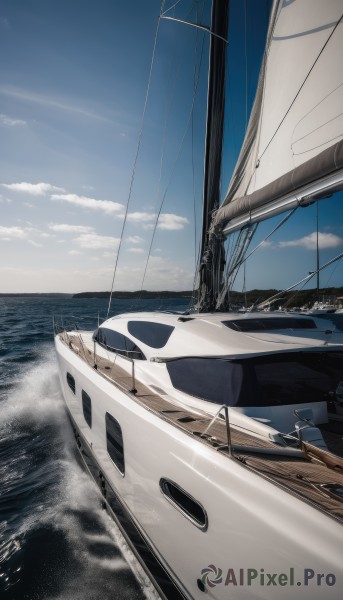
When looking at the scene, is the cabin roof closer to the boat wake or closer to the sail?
the sail

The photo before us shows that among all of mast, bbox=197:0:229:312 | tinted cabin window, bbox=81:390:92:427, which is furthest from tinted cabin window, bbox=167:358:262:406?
mast, bbox=197:0:229:312

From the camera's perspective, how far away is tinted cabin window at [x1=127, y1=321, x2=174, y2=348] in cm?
421

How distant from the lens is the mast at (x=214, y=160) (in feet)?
18.5

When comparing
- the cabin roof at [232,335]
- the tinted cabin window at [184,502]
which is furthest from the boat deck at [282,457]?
the cabin roof at [232,335]

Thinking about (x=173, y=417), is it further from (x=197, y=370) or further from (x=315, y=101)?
(x=315, y=101)

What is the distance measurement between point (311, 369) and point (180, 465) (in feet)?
5.73

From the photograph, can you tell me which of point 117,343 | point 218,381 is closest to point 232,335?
point 218,381

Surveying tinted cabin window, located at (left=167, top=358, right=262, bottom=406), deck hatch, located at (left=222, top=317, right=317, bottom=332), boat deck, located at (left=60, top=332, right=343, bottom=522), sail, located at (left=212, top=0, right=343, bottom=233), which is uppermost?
sail, located at (left=212, top=0, right=343, bottom=233)

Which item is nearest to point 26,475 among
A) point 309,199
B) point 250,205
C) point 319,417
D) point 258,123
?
point 319,417

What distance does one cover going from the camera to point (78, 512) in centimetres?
429

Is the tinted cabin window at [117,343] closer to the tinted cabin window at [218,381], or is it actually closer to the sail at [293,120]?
the tinted cabin window at [218,381]

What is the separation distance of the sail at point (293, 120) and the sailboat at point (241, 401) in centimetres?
2

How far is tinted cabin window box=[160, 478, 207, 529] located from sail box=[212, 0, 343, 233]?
314 cm

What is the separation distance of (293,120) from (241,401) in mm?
3948
